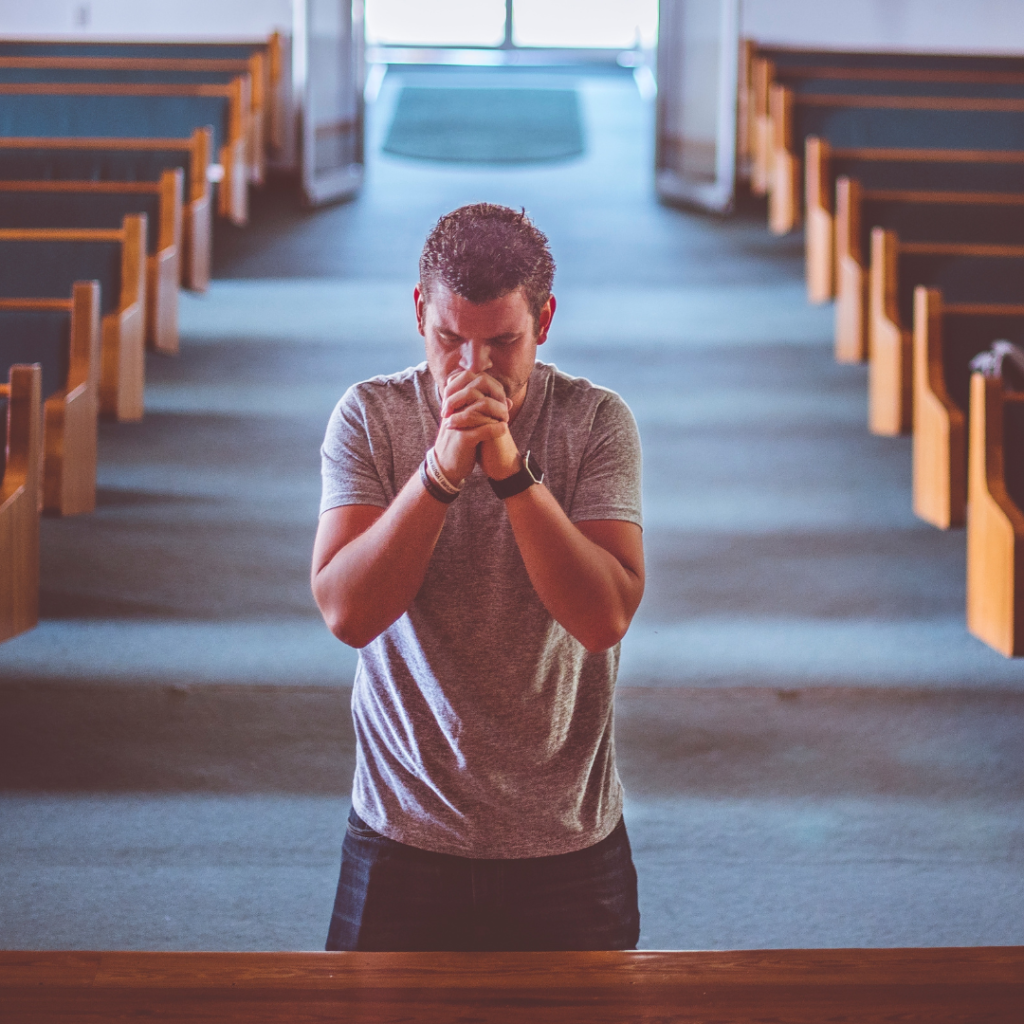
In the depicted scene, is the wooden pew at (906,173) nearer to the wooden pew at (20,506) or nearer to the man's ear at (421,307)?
the wooden pew at (20,506)

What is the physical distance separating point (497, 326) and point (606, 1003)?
0.64 ft

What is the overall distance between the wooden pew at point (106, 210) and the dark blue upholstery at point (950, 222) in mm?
852

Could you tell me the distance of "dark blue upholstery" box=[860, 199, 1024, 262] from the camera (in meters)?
1.55

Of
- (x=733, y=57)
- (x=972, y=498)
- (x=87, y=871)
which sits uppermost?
(x=733, y=57)

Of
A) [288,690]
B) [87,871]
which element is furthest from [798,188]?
[87,871]

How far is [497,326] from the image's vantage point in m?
0.37

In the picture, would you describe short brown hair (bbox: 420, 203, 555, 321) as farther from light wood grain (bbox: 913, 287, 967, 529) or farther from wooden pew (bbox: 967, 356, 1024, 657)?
light wood grain (bbox: 913, 287, 967, 529)

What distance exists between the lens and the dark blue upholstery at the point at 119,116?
2088 millimetres

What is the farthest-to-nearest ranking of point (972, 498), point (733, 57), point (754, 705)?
1. point (733, 57)
2. point (972, 498)
3. point (754, 705)

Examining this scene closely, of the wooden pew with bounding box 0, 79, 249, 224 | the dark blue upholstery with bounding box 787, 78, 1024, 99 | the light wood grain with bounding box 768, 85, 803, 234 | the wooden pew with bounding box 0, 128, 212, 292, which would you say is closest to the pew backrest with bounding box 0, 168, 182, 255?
the wooden pew with bounding box 0, 128, 212, 292

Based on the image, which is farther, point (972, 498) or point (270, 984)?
point (972, 498)

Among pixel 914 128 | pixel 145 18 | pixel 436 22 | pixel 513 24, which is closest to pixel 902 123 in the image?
pixel 914 128

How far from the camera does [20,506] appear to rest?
1.00 metres

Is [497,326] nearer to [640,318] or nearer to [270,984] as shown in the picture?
[270,984]
